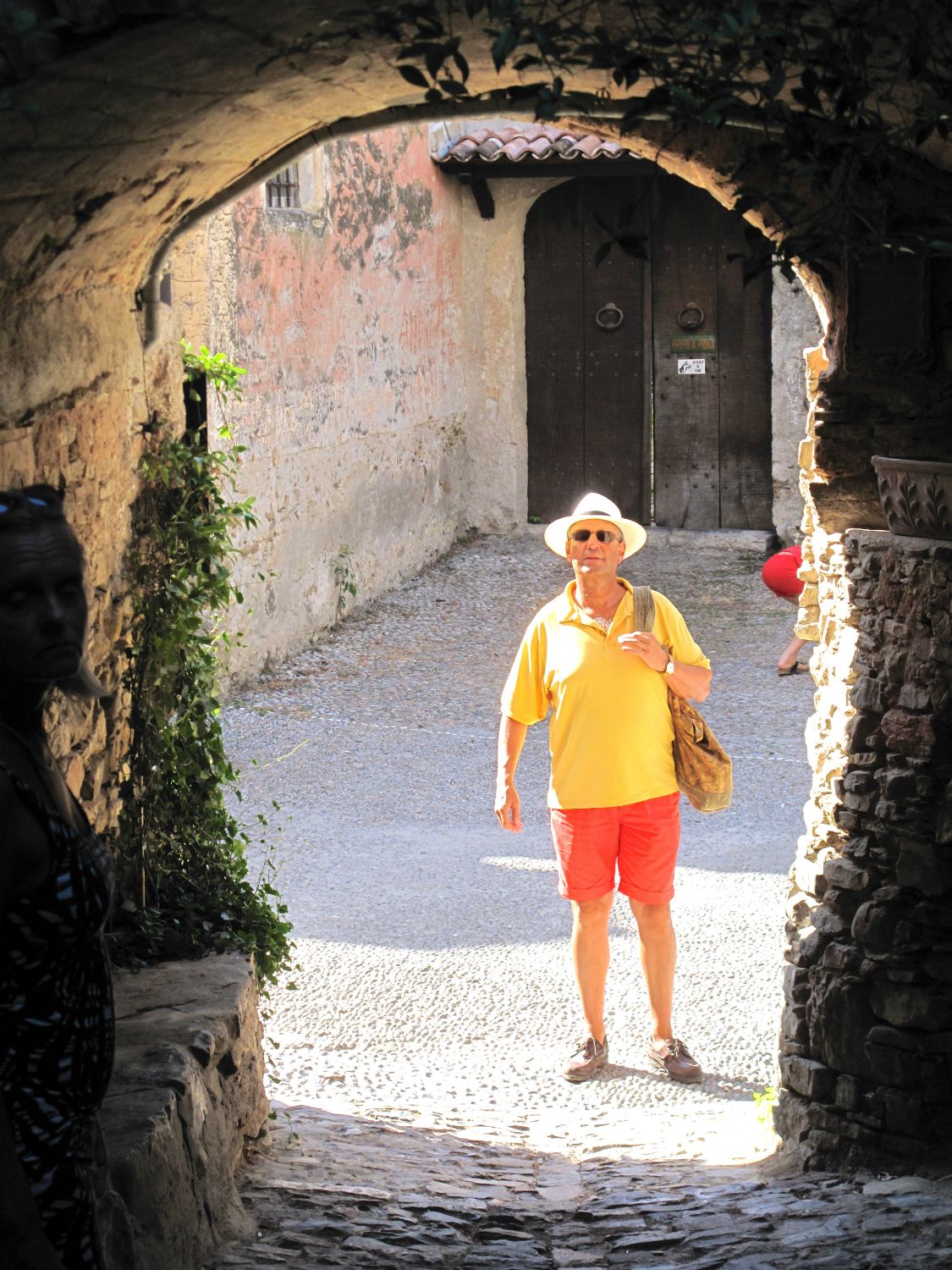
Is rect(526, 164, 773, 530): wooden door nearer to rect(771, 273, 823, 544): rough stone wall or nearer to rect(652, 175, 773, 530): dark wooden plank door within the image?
rect(652, 175, 773, 530): dark wooden plank door

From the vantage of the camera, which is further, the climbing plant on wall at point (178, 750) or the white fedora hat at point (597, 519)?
the white fedora hat at point (597, 519)

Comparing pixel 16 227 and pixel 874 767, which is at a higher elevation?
pixel 16 227

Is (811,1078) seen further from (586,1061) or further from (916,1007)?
(586,1061)

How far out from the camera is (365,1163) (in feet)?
13.4

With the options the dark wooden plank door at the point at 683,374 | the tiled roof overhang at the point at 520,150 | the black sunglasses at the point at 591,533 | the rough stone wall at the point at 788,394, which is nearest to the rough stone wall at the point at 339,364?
the tiled roof overhang at the point at 520,150

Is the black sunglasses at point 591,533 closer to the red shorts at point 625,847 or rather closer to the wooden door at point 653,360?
the red shorts at point 625,847

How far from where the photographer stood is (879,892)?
3.97m

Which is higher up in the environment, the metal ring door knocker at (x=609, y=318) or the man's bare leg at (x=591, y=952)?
the metal ring door knocker at (x=609, y=318)

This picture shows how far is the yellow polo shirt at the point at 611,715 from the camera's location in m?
4.73

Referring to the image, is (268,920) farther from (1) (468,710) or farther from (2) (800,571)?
(1) (468,710)

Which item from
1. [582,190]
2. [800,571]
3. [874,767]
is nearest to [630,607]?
[800,571]

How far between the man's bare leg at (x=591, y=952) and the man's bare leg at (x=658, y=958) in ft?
0.38

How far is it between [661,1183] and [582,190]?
9.75 m

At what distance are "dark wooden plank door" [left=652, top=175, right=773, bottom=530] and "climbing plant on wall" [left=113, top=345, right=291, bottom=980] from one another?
814 cm
